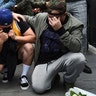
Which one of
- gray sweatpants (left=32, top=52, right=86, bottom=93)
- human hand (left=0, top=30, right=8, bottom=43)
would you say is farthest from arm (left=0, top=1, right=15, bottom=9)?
gray sweatpants (left=32, top=52, right=86, bottom=93)

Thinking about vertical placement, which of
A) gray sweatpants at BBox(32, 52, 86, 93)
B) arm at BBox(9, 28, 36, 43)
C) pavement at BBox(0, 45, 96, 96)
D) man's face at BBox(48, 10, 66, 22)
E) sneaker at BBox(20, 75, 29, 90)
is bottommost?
pavement at BBox(0, 45, 96, 96)

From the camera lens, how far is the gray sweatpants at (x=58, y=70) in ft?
17.5

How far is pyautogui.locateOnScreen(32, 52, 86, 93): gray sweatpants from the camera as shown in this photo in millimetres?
5336

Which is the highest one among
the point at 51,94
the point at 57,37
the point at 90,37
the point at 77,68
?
the point at 57,37

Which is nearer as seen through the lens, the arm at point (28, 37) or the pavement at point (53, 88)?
the pavement at point (53, 88)

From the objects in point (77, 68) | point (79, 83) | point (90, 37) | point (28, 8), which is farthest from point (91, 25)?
point (77, 68)

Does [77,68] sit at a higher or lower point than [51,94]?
higher

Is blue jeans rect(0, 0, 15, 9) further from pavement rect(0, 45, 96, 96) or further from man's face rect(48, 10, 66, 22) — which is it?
man's face rect(48, 10, 66, 22)

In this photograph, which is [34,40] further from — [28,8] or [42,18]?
[28,8]

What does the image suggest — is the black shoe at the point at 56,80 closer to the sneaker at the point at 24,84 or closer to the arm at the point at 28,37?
the sneaker at the point at 24,84

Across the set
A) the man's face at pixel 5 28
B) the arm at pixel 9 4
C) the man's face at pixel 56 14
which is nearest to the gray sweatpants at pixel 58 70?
the man's face at pixel 56 14

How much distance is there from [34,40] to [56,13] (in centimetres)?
→ 64

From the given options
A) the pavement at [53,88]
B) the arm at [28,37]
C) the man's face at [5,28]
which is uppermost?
the man's face at [5,28]

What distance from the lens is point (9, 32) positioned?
5.60 m
